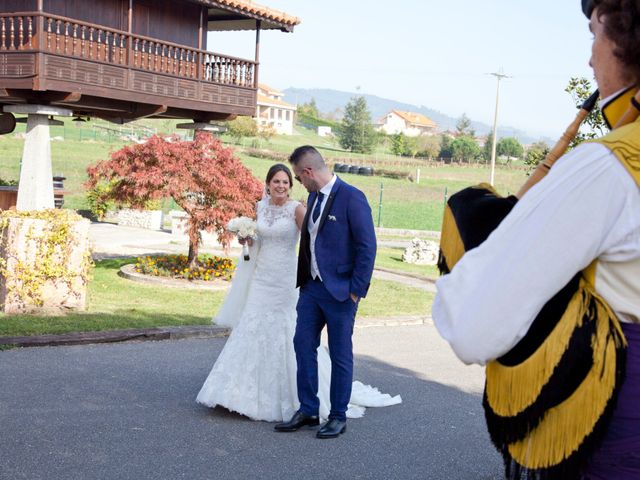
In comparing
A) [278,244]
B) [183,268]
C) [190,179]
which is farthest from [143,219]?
[278,244]

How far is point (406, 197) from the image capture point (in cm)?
5234

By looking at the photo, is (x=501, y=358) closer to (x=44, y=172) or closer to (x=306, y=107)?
(x=44, y=172)

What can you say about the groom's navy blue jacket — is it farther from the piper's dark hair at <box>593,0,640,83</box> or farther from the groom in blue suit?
the piper's dark hair at <box>593,0,640,83</box>

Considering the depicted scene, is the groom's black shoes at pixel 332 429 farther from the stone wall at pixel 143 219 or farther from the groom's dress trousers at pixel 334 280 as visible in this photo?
the stone wall at pixel 143 219

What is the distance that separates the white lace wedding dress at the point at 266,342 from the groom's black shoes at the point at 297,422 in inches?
6.6

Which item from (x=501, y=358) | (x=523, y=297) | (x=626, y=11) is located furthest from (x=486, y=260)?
(x=626, y=11)

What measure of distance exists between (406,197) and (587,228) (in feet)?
168

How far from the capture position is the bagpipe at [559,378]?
1619 mm

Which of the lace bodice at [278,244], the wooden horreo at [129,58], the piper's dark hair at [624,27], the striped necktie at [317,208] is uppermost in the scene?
the wooden horreo at [129,58]

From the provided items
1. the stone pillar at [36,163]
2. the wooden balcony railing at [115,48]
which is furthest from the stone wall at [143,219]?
the stone pillar at [36,163]

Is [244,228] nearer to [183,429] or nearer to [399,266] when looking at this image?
[183,429]

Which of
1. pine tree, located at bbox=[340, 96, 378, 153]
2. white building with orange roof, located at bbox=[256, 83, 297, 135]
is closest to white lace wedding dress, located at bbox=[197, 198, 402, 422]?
pine tree, located at bbox=[340, 96, 378, 153]

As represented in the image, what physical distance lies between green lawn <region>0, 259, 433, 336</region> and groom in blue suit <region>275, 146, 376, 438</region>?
156 inches

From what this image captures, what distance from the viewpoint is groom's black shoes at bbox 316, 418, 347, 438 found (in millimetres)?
6417
